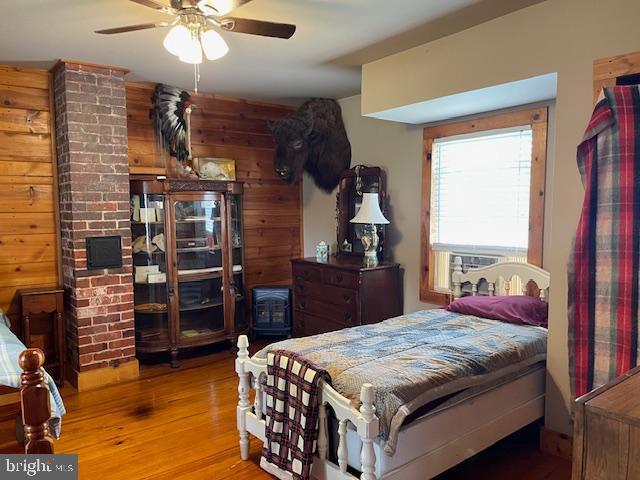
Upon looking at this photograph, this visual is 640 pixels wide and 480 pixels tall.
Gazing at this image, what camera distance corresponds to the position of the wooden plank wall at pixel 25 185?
3590 mm

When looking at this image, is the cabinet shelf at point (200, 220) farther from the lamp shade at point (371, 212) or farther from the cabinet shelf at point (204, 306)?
the lamp shade at point (371, 212)

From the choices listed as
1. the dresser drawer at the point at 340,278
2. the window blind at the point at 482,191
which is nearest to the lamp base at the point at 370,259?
the dresser drawer at the point at 340,278

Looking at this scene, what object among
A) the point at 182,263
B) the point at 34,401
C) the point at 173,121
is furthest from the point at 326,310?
the point at 34,401

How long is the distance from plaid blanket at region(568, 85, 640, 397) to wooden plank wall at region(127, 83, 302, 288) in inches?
131

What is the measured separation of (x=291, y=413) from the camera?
2.16 metres

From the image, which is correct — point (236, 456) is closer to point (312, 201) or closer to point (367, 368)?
point (367, 368)

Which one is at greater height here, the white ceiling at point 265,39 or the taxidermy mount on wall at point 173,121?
the white ceiling at point 265,39

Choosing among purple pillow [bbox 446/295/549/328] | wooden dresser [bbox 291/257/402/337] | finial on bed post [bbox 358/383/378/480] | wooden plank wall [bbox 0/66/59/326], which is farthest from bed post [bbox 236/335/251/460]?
wooden plank wall [bbox 0/66/59/326]

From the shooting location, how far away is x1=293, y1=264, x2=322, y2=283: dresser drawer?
13.8 feet

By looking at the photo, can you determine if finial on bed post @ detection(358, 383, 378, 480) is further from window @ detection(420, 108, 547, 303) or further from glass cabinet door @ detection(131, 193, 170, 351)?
glass cabinet door @ detection(131, 193, 170, 351)

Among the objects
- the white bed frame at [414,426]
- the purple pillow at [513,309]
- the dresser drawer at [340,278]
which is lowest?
the white bed frame at [414,426]

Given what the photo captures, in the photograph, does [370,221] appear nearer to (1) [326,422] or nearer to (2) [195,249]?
(2) [195,249]

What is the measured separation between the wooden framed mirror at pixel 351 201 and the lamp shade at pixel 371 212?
0.97ft

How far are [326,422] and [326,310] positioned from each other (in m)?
2.00
